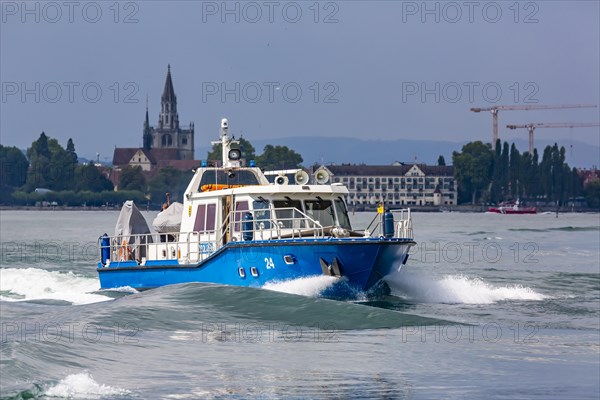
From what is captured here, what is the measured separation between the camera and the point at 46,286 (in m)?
39.7

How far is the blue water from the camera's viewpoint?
19.0m

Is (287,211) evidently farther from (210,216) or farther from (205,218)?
(205,218)

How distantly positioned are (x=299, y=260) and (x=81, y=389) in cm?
1220

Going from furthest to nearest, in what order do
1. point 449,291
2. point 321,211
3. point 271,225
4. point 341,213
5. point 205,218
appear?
point 449,291, point 205,218, point 341,213, point 321,211, point 271,225

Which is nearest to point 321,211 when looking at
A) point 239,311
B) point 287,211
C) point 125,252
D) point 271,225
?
point 287,211

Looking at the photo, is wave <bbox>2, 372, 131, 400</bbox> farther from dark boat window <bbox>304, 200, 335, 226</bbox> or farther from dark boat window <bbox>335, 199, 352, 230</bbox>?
dark boat window <bbox>335, 199, 352, 230</bbox>

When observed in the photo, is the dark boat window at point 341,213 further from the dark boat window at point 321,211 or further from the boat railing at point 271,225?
the boat railing at point 271,225

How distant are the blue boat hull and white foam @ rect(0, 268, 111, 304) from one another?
17.7ft

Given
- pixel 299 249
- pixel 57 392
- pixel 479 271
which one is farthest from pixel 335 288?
pixel 479 271

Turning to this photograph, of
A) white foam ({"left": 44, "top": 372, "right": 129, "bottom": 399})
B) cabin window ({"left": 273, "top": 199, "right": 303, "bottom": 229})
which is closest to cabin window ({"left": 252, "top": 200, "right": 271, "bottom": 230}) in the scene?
cabin window ({"left": 273, "top": 199, "right": 303, "bottom": 229})

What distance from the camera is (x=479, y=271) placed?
51688 millimetres

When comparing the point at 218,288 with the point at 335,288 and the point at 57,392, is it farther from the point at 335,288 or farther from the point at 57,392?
the point at 57,392

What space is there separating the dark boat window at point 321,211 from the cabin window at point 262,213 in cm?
118

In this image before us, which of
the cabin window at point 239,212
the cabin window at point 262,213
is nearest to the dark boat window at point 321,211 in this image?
the cabin window at point 262,213
